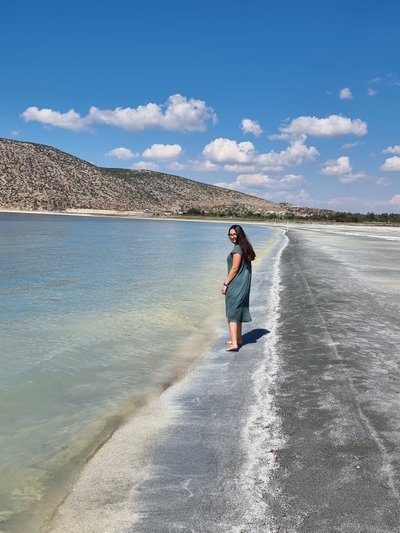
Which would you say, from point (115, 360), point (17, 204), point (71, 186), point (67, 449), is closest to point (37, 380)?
point (115, 360)

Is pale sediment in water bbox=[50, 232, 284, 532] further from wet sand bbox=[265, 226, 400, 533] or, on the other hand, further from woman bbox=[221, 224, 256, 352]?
woman bbox=[221, 224, 256, 352]

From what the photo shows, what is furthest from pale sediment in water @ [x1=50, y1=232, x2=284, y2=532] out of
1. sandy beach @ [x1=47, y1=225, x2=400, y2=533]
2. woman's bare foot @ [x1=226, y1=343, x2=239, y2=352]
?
woman's bare foot @ [x1=226, y1=343, x2=239, y2=352]

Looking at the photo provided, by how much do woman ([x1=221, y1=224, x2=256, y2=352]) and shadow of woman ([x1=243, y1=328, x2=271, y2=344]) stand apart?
27.2 inches

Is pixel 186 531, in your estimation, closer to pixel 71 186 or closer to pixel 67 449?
pixel 67 449

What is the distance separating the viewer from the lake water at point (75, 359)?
4414 mm

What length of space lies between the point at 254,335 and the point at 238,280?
1.66 m

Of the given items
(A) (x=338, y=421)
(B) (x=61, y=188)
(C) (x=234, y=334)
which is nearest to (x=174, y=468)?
(A) (x=338, y=421)

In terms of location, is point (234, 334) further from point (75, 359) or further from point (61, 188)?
point (61, 188)

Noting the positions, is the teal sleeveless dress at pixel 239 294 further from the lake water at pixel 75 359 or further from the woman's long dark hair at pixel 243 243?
the lake water at pixel 75 359

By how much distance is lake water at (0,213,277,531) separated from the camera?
4414 mm

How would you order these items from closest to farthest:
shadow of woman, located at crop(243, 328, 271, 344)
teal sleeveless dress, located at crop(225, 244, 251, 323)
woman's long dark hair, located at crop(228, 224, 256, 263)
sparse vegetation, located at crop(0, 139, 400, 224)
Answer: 1. woman's long dark hair, located at crop(228, 224, 256, 263)
2. teal sleeveless dress, located at crop(225, 244, 251, 323)
3. shadow of woman, located at crop(243, 328, 271, 344)
4. sparse vegetation, located at crop(0, 139, 400, 224)

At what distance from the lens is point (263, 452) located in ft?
14.1

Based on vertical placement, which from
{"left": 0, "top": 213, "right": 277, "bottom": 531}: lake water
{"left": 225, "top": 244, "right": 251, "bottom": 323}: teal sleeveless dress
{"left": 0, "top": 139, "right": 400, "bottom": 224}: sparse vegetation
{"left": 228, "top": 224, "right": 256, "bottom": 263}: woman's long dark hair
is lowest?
{"left": 0, "top": 213, "right": 277, "bottom": 531}: lake water

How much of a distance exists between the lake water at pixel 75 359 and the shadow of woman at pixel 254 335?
2.16 ft
